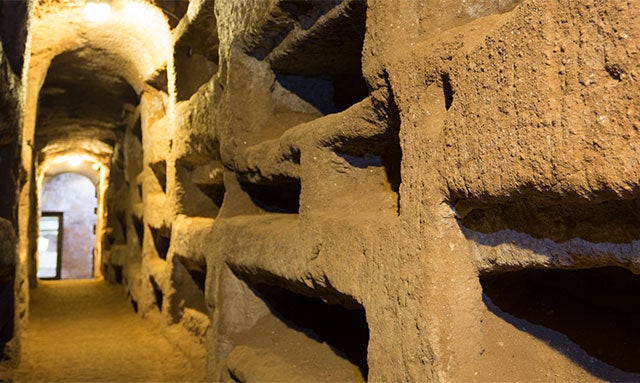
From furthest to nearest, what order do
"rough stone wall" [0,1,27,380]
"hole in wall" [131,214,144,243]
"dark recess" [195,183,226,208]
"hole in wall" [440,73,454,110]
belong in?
"hole in wall" [131,214,144,243] < "dark recess" [195,183,226,208] < "rough stone wall" [0,1,27,380] < "hole in wall" [440,73,454,110]

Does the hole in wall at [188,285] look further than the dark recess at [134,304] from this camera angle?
No

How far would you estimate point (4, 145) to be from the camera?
2.60 m

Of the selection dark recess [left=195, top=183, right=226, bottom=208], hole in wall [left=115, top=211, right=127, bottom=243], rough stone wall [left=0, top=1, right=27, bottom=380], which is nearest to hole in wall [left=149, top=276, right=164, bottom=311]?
dark recess [left=195, top=183, right=226, bottom=208]

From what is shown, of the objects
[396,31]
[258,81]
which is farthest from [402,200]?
[258,81]

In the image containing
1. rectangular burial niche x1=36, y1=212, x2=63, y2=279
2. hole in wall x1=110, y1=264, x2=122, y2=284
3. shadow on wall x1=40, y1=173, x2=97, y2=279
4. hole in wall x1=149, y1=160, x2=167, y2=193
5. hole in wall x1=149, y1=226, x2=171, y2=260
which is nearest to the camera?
hole in wall x1=149, y1=160, x2=167, y2=193

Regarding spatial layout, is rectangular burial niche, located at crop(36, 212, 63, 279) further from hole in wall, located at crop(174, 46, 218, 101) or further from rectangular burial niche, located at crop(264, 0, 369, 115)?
rectangular burial niche, located at crop(264, 0, 369, 115)

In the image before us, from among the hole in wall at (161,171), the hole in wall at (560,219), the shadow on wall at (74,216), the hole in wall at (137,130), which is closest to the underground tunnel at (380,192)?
the hole in wall at (560,219)

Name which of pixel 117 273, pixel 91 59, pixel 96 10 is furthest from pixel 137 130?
pixel 96 10

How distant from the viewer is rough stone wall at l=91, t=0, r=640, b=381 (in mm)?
903

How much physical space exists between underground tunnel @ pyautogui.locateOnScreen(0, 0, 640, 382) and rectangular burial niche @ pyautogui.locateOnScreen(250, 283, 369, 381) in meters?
0.01

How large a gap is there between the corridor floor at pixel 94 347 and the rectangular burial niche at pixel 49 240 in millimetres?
10480

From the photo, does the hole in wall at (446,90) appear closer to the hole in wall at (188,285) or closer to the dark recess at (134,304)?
the hole in wall at (188,285)

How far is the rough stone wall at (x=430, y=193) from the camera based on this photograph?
0.90 metres

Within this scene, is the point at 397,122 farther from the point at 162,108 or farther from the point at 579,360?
the point at 162,108
